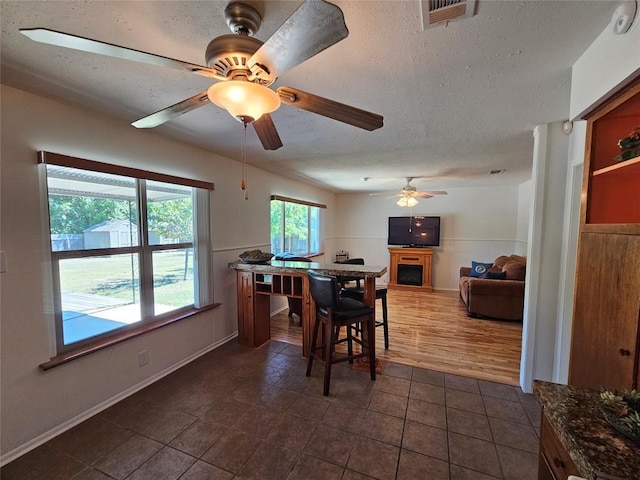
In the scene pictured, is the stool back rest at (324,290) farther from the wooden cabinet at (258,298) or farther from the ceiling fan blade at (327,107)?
the ceiling fan blade at (327,107)

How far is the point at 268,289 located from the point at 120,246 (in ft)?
Answer: 4.78

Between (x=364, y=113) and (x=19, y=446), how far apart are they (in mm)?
2778

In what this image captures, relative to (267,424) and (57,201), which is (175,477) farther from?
(57,201)

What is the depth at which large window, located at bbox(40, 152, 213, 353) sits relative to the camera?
6.19 ft

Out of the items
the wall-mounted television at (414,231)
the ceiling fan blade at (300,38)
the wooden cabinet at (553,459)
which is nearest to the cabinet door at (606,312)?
the wooden cabinet at (553,459)

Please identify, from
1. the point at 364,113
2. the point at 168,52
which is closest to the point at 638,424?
the point at 364,113

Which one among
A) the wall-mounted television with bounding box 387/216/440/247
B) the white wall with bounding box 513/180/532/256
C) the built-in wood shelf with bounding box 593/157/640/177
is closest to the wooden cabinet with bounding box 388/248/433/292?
the wall-mounted television with bounding box 387/216/440/247

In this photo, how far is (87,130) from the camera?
1959 millimetres

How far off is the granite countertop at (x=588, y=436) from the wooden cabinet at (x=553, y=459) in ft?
0.18

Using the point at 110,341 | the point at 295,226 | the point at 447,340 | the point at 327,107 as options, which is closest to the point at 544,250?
the point at 447,340

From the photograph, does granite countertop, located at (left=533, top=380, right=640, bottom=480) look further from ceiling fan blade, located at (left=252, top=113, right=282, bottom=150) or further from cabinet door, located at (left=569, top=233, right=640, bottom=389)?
ceiling fan blade, located at (left=252, top=113, right=282, bottom=150)

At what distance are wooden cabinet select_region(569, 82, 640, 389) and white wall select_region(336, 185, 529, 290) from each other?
4.51 meters

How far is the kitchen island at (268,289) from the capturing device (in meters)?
2.75

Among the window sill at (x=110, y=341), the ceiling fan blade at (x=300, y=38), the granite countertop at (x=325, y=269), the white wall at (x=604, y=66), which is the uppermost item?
the white wall at (x=604, y=66)
